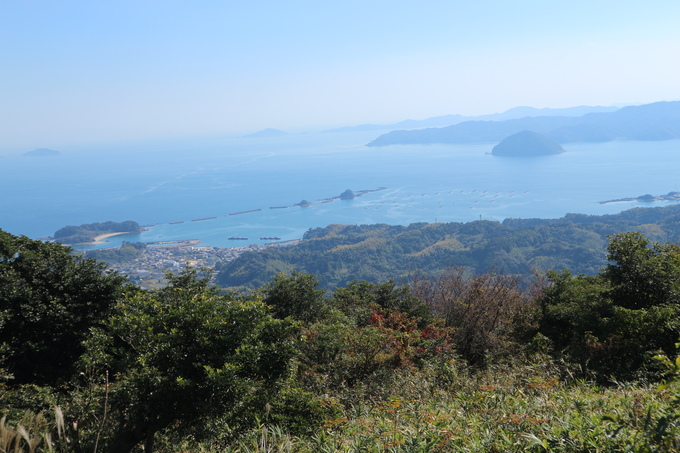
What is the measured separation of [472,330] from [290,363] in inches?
234

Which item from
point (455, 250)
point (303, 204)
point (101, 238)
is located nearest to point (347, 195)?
point (303, 204)

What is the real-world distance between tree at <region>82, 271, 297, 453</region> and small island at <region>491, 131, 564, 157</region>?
446 ft

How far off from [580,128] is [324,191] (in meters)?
109

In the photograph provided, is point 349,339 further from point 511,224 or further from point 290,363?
point 511,224

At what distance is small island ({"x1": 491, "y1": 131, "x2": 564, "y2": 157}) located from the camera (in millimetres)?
128125

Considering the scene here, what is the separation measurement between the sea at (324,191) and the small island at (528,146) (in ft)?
18.0

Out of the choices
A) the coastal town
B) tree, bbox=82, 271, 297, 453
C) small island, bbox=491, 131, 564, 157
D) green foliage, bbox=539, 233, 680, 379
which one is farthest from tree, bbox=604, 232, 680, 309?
small island, bbox=491, 131, 564, 157

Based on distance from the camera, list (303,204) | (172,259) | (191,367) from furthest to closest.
Result: (303,204) < (172,259) < (191,367)

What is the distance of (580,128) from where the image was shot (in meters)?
153

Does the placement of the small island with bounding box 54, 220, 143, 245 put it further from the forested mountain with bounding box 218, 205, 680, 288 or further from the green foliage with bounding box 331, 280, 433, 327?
the green foliage with bounding box 331, 280, 433, 327

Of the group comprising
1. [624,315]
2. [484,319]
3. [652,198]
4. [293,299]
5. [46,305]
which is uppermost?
[46,305]

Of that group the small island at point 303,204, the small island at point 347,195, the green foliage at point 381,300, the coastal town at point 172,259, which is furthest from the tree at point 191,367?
the small island at point 347,195

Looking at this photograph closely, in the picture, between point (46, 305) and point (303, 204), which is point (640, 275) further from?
point (303, 204)

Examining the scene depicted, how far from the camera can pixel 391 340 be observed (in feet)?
22.0
